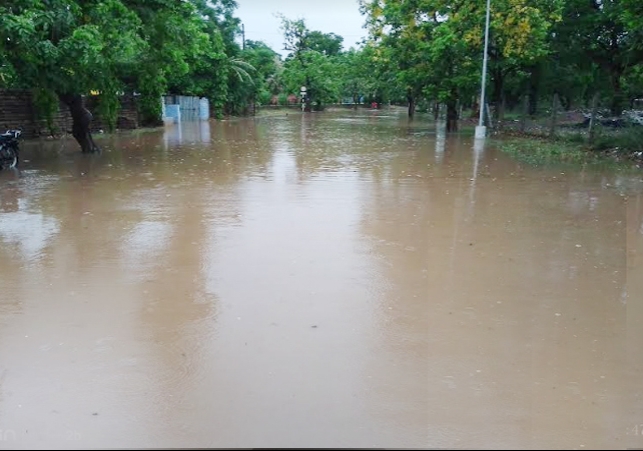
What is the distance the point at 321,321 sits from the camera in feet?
14.0

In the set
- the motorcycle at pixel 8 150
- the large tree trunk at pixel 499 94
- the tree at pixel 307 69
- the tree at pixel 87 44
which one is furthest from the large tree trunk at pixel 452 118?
the tree at pixel 307 69

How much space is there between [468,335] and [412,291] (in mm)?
973

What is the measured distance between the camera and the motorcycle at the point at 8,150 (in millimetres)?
12366

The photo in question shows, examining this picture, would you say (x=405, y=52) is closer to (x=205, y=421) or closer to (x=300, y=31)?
(x=205, y=421)

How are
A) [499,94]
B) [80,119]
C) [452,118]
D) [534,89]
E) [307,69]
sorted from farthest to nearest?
[307,69], [534,89], [452,118], [499,94], [80,119]

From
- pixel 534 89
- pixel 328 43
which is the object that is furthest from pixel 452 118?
pixel 328 43

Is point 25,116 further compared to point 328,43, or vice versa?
point 328,43

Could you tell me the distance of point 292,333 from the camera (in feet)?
13.3

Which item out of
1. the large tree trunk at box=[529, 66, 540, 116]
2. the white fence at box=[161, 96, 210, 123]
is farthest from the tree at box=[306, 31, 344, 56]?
the large tree trunk at box=[529, 66, 540, 116]

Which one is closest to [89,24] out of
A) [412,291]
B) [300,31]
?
[412,291]

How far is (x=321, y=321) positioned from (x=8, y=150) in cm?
1108

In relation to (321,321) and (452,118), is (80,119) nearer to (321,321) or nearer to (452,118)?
(321,321)

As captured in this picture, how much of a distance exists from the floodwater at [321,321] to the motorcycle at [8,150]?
3823 mm

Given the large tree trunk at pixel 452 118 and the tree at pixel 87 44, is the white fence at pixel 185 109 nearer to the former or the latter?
the large tree trunk at pixel 452 118
